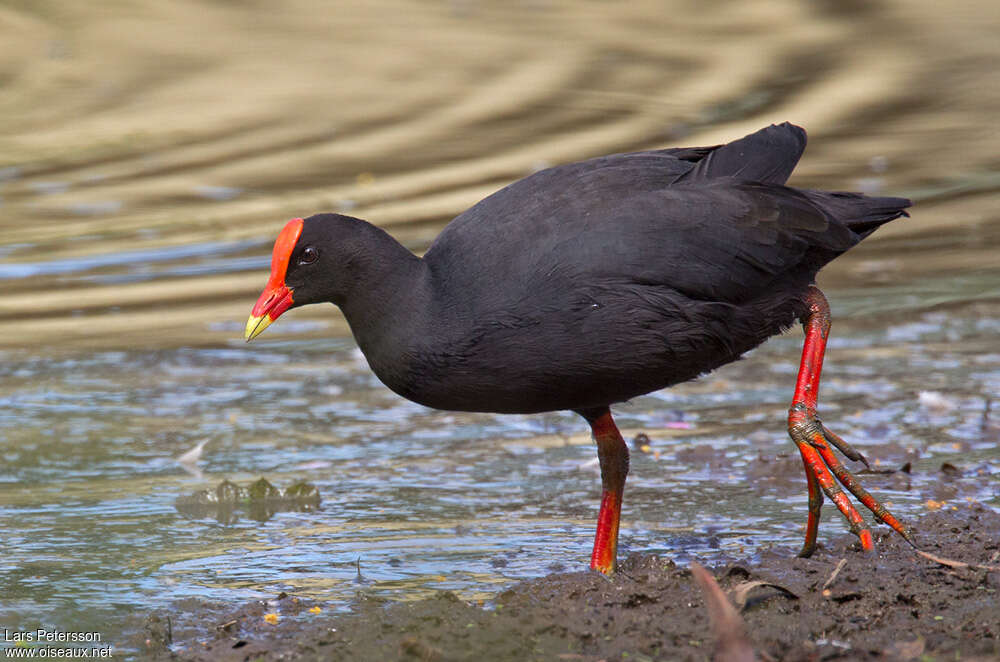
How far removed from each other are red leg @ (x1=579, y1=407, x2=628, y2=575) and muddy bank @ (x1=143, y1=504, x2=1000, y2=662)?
0.79 ft

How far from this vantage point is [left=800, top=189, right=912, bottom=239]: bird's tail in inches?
185

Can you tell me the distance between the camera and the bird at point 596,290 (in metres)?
4.19

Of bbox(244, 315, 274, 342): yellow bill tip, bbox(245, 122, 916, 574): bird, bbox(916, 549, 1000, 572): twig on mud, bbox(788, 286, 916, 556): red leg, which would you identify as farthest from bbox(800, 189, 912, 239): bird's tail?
bbox(244, 315, 274, 342): yellow bill tip

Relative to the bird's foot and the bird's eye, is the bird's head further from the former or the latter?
the bird's foot

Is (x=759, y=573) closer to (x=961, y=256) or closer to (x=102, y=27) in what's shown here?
(x=961, y=256)

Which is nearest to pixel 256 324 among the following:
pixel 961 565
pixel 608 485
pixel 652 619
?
pixel 608 485

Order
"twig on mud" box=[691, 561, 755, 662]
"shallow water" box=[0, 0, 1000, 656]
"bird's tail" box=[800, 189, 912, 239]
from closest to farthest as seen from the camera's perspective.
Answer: "twig on mud" box=[691, 561, 755, 662]
"bird's tail" box=[800, 189, 912, 239]
"shallow water" box=[0, 0, 1000, 656]

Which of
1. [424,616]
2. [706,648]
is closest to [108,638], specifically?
[424,616]

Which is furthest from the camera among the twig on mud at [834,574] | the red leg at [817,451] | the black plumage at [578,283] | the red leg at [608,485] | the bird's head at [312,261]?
the red leg at [608,485]

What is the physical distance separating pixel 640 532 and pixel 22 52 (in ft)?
34.4

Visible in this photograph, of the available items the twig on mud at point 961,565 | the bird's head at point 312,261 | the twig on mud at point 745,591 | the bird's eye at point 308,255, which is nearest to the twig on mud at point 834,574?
the twig on mud at point 745,591

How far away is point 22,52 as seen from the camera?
13.7m

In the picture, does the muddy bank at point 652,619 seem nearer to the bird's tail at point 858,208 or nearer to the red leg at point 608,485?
the red leg at point 608,485

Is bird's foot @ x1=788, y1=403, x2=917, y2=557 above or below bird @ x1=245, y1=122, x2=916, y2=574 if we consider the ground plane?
below
